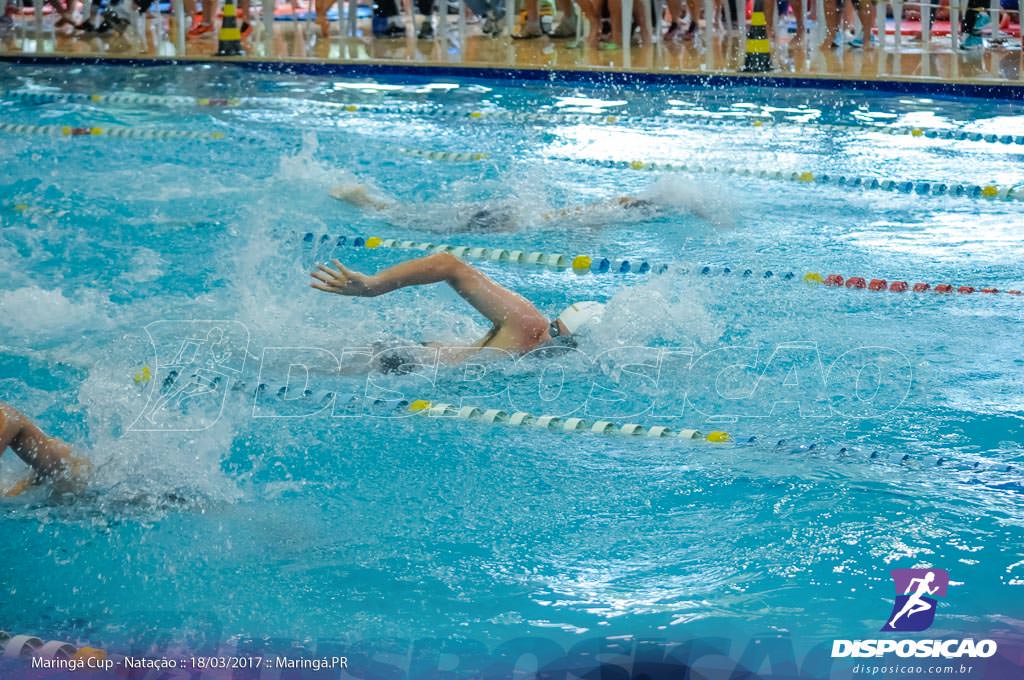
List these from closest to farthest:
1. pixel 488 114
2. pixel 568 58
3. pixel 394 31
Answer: pixel 488 114 < pixel 568 58 < pixel 394 31

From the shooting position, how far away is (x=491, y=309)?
12.6 feet

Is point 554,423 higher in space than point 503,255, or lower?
lower

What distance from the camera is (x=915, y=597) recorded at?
9.05ft

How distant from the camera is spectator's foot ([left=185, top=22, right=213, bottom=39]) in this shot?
11.1 metres

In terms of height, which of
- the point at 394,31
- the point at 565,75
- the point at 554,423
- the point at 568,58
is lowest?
the point at 554,423

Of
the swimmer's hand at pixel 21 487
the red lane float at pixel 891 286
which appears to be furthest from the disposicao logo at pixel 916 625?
the red lane float at pixel 891 286

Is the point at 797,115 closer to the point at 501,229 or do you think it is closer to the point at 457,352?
the point at 501,229

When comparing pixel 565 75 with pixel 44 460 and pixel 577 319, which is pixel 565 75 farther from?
pixel 44 460

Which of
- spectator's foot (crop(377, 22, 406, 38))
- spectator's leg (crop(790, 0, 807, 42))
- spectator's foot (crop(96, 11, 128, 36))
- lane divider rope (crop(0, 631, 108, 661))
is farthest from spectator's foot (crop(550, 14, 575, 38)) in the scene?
lane divider rope (crop(0, 631, 108, 661))

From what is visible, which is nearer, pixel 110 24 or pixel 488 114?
pixel 488 114

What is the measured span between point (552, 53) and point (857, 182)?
3.88 metres

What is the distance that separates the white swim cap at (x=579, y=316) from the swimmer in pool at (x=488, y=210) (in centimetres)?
178

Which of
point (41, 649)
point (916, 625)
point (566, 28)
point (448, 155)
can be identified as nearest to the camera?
point (41, 649)

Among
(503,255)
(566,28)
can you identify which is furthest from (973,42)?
(503,255)
